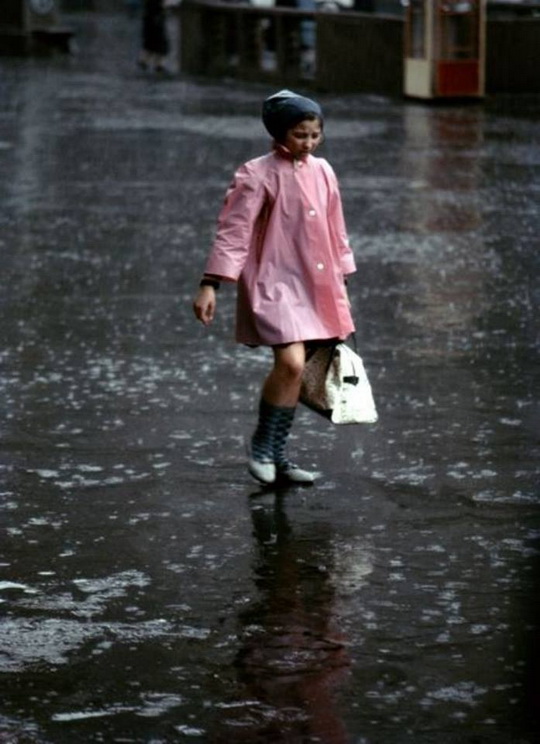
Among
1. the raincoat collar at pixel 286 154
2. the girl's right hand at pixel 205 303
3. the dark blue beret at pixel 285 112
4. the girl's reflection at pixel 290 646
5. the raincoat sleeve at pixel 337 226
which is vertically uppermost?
the dark blue beret at pixel 285 112

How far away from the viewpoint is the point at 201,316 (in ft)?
23.9

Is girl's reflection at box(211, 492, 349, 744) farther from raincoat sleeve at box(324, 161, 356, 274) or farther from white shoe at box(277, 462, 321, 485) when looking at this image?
raincoat sleeve at box(324, 161, 356, 274)

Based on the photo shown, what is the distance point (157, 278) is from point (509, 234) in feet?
10.3

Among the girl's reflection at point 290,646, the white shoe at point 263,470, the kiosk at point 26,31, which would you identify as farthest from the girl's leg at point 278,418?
the kiosk at point 26,31

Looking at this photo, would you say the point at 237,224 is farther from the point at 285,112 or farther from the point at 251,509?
the point at 251,509

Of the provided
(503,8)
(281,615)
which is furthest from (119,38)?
(281,615)

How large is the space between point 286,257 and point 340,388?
1.57ft

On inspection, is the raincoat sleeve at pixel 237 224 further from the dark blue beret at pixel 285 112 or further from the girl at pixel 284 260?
the dark blue beret at pixel 285 112

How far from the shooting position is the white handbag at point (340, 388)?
743 centimetres

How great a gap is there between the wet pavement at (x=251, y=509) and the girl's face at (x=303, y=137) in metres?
1.15

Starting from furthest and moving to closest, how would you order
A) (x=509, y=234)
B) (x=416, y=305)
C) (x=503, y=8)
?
(x=503, y=8), (x=509, y=234), (x=416, y=305)

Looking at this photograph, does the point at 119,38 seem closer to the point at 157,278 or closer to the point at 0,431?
the point at 157,278

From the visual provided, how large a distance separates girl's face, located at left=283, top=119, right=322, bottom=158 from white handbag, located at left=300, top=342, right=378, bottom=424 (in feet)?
2.24

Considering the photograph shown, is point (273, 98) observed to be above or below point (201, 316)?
above
